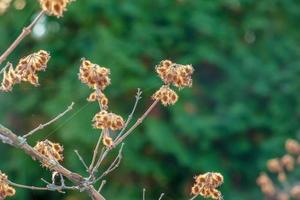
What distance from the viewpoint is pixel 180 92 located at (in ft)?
16.6

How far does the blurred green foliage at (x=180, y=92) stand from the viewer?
196 inches

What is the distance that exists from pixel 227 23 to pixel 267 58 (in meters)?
0.40

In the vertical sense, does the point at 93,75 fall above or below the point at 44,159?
above

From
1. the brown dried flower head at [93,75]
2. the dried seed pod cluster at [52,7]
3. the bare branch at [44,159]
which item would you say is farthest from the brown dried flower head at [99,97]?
the dried seed pod cluster at [52,7]

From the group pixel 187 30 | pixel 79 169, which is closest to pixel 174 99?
pixel 79 169

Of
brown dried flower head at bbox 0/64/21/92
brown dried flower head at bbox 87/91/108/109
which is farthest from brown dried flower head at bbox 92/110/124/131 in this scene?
brown dried flower head at bbox 0/64/21/92

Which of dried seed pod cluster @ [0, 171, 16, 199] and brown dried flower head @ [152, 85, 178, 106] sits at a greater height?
brown dried flower head @ [152, 85, 178, 106]

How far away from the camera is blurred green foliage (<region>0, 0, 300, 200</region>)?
499 cm

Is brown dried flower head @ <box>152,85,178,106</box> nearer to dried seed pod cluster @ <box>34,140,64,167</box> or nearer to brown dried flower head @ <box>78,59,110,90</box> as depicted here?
brown dried flower head @ <box>78,59,110,90</box>

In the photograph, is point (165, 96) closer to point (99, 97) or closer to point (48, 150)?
point (99, 97)

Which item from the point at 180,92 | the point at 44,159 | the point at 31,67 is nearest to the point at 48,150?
the point at 44,159

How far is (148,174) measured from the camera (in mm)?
5125

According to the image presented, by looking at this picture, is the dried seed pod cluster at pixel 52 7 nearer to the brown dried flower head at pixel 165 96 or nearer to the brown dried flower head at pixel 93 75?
the brown dried flower head at pixel 93 75

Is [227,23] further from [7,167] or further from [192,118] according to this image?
[7,167]
